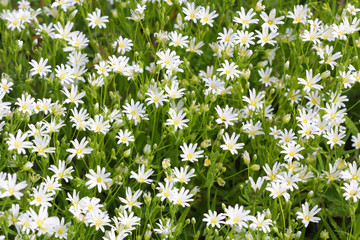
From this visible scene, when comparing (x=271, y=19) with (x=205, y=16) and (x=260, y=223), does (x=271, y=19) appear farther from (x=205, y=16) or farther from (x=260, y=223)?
(x=260, y=223)

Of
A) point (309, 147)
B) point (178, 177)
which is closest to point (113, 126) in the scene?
point (178, 177)

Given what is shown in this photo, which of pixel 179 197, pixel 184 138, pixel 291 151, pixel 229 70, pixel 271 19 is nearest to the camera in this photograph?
pixel 179 197

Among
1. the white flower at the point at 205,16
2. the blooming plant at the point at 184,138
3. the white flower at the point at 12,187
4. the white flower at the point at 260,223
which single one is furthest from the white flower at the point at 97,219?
the white flower at the point at 205,16

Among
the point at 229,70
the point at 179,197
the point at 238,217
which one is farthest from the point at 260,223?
the point at 229,70

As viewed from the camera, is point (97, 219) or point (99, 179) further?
point (99, 179)

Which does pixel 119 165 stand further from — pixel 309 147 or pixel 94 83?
pixel 309 147

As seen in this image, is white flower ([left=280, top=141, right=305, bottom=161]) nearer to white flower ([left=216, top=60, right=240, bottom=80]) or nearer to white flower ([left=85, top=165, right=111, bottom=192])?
white flower ([left=216, top=60, right=240, bottom=80])

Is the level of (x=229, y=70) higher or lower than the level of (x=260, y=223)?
higher

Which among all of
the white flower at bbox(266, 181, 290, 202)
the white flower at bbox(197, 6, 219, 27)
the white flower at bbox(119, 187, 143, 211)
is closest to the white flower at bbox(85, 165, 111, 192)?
the white flower at bbox(119, 187, 143, 211)
